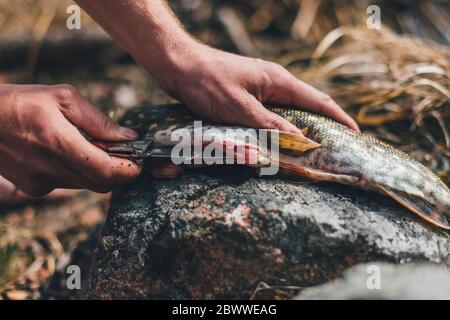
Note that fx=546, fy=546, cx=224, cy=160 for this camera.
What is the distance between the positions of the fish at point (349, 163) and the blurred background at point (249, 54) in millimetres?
600

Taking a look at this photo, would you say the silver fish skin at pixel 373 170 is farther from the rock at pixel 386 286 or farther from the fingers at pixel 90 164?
the fingers at pixel 90 164

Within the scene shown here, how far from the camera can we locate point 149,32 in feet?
9.33

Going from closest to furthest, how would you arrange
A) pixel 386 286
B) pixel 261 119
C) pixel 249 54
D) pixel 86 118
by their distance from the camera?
1. pixel 386 286
2. pixel 261 119
3. pixel 86 118
4. pixel 249 54

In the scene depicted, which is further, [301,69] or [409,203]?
[301,69]

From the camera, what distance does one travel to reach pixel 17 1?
5.71 meters

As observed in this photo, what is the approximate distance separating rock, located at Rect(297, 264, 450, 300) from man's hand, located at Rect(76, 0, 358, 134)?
0.76 m

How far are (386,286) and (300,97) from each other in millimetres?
1060

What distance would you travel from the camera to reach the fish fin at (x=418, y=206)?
8.11 feet

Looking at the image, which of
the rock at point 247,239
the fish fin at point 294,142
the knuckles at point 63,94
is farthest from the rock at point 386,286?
the knuckles at point 63,94

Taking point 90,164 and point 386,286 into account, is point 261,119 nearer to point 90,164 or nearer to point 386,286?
point 90,164

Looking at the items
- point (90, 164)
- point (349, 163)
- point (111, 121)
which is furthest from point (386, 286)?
point (111, 121)

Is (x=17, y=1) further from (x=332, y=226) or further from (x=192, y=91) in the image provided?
(x=332, y=226)
